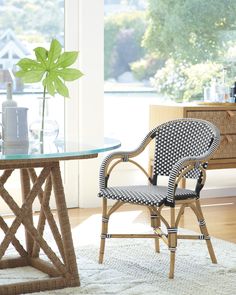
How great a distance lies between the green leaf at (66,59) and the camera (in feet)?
13.7

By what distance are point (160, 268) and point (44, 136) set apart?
101 cm

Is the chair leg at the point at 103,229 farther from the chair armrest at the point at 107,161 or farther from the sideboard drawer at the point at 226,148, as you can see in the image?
the sideboard drawer at the point at 226,148

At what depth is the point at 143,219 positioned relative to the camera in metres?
5.95

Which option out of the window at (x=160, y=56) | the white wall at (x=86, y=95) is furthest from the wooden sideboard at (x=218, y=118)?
the white wall at (x=86, y=95)

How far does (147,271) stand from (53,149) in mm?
962

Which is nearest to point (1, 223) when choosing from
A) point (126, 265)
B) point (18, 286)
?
point (18, 286)

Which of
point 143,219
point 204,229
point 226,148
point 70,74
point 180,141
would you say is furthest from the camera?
point 226,148

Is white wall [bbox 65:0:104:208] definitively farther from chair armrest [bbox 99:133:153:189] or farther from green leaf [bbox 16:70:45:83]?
green leaf [bbox 16:70:45:83]

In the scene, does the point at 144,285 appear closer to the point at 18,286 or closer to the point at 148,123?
the point at 18,286

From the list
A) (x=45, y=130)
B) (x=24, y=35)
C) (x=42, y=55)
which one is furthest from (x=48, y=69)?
(x=24, y=35)

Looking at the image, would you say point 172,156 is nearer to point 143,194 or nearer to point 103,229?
point 143,194

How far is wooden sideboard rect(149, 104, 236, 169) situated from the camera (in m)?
6.32

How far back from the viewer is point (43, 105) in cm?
433

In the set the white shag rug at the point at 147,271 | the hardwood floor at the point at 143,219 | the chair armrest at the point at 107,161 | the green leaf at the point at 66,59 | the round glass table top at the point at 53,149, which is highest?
the green leaf at the point at 66,59
